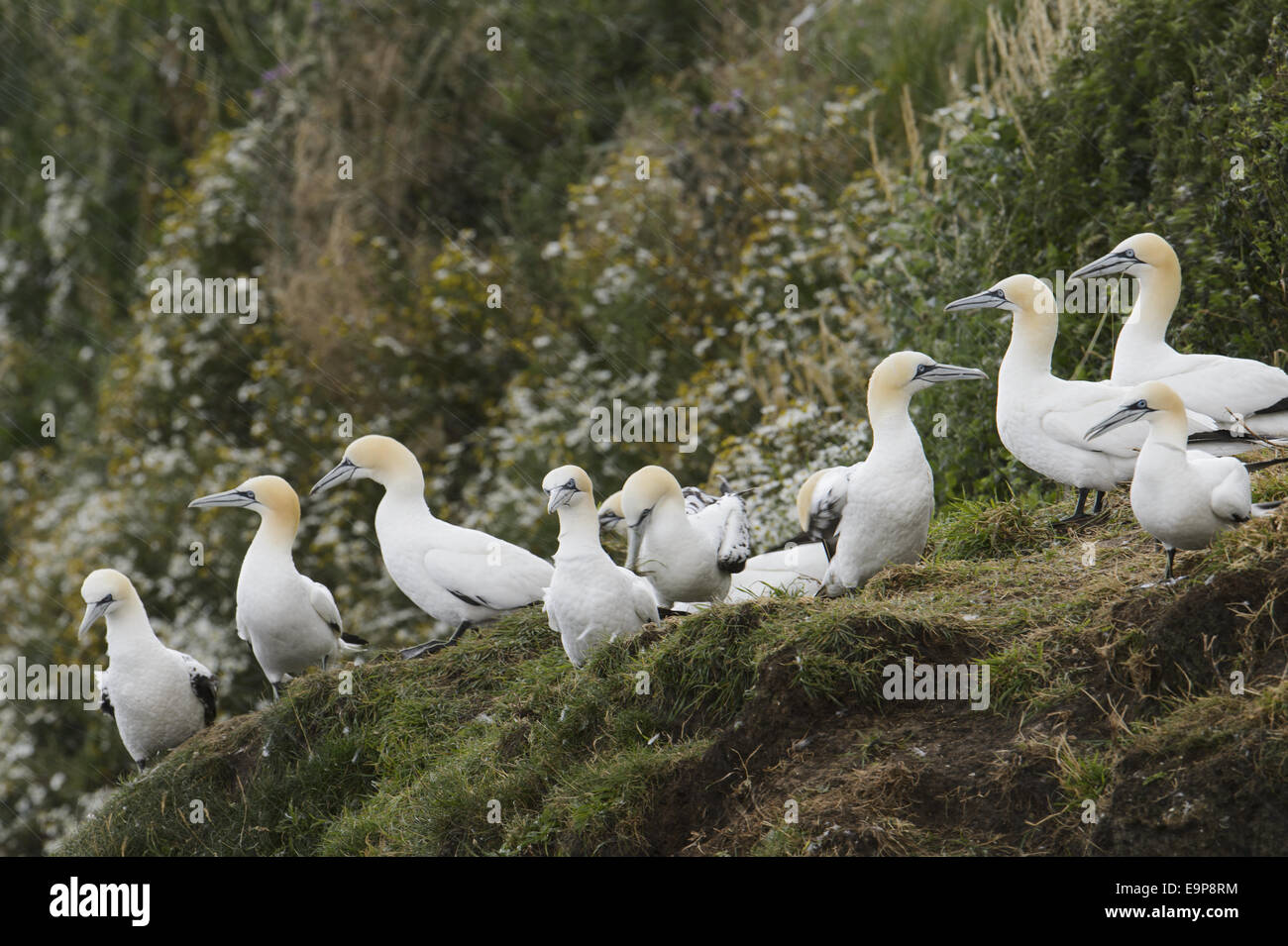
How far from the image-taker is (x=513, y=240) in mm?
15734

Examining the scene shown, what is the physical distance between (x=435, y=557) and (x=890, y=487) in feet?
7.93

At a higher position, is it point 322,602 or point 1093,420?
point 1093,420

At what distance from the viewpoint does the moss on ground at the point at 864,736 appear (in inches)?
188

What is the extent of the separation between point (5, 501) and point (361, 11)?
Result: 6.51m

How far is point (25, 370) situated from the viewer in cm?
1781

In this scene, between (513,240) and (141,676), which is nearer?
(141,676)

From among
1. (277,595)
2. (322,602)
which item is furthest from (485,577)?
(277,595)

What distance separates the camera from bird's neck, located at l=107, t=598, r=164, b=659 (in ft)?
25.0

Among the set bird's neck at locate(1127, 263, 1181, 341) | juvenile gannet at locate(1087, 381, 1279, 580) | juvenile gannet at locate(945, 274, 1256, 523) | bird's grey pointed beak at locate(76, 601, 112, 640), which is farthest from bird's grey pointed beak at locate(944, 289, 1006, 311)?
bird's grey pointed beak at locate(76, 601, 112, 640)

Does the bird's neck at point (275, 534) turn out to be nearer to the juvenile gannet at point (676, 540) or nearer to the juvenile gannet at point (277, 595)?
the juvenile gannet at point (277, 595)

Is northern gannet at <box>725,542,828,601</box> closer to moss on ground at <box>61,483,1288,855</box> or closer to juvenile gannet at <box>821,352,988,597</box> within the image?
juvenile gannet at <box>821,352,988,597</box>

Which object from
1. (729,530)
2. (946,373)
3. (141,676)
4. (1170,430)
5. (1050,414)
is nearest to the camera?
(1170,430)

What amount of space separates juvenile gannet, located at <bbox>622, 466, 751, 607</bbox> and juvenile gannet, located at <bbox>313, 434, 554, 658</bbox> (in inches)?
31.9

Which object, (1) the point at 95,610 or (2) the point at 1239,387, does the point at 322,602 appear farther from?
(2) the point at 1239,387
